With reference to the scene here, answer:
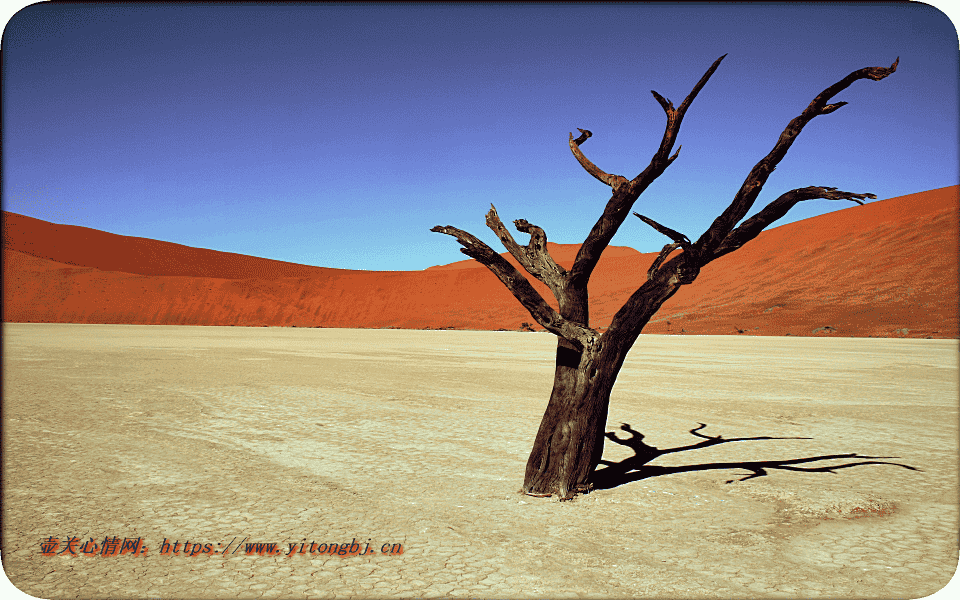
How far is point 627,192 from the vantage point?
5285mm

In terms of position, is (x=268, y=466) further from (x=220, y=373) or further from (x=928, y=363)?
(x=928, y=363)

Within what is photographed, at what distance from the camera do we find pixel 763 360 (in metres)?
23.2

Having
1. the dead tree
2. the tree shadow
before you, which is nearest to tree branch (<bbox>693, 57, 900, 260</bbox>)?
the dead tree

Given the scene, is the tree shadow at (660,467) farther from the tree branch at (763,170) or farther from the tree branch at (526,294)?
the tree branch at (763,170)

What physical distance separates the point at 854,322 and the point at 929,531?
47.9 m

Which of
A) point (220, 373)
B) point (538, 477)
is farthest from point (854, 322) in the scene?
point (538, 477)

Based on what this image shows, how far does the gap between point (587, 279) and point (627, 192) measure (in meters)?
0.82

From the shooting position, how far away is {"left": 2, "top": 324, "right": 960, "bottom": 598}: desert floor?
13.1 ft

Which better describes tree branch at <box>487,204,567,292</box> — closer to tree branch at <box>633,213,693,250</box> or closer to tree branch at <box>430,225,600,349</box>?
tree branch at <box>430,225,600,349</box>

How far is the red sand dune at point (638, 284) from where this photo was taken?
4906 cm

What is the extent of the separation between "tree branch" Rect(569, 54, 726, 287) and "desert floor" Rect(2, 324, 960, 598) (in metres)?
2.20

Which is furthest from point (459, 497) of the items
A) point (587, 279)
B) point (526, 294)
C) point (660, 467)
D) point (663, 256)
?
point (663, 256)

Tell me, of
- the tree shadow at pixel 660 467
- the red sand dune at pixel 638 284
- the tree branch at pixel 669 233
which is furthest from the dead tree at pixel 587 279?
the red sand dune at pixel 638 284

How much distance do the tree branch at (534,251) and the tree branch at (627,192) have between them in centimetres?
18
